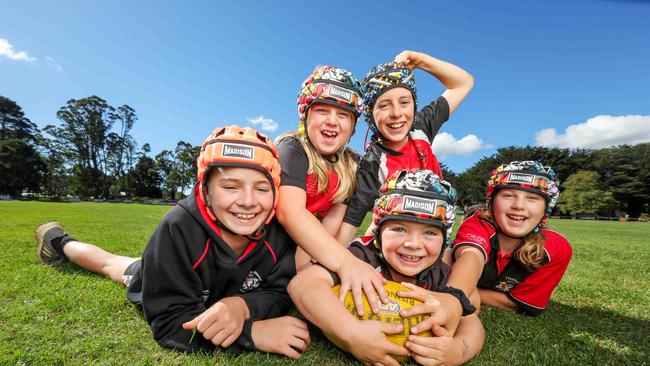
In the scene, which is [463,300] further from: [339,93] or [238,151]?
[339,93]

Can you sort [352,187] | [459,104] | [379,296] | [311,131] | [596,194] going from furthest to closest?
[596,194] → [459,104] → [352,187] → [311,131] → [379,296]

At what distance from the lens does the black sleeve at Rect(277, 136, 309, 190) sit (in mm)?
3215

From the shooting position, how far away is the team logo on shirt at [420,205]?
9.17 ft

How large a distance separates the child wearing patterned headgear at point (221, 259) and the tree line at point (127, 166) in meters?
76.0

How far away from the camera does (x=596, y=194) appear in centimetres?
7106

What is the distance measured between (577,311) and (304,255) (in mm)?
3368

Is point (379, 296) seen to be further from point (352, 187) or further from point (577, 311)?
point (577, 311)

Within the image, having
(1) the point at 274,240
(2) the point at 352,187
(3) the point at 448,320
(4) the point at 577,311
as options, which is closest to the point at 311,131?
(2) the point at 352,187

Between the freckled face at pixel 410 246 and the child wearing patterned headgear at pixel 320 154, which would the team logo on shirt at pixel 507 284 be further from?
the child wearing patterned headgear at pixel 320 154

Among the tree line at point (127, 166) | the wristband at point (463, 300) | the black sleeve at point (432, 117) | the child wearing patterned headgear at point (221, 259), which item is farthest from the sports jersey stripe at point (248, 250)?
the tree line at point (127, 166)

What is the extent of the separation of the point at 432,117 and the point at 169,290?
374cm

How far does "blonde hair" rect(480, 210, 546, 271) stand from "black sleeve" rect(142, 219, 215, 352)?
3125 millimetres

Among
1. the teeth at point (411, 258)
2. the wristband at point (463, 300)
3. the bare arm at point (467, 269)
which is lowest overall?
the wristband at point (463, 300)

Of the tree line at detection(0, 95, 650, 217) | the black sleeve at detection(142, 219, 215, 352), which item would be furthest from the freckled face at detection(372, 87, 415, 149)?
the tree line at detection(0, 95, 650, 217)
